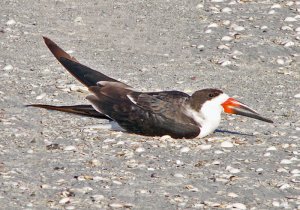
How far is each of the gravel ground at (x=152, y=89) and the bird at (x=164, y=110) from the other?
122mm

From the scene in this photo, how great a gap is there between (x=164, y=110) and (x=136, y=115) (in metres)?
0.27

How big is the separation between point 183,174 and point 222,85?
3.21 m

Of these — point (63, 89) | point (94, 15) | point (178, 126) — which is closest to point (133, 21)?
point (94, 15)

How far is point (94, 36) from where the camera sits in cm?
1285

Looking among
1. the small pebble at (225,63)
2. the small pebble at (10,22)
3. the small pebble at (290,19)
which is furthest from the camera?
the small pebble at (290,19)

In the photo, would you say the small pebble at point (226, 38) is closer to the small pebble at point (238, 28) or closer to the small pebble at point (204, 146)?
the small pebble at point (238, 28)

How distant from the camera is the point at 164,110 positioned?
355 inches

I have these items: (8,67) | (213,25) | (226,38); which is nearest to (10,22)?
(8,67)

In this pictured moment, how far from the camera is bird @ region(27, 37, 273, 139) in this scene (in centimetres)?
899

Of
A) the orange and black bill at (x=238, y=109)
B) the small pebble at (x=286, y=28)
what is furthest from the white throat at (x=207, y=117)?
the small pebble at (x=286, y=28)

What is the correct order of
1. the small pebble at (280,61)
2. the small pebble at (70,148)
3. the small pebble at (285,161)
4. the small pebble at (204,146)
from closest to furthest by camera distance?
1. the small pebble at (285,161)
2. the small pebble at (70,148)
3. the small pebble at (204,146)
4. the small pebble at (280,61)

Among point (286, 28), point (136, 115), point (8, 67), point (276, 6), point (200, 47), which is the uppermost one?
point (276, 6)

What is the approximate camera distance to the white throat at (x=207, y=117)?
9.05 metres

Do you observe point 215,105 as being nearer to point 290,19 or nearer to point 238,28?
point 238,28
